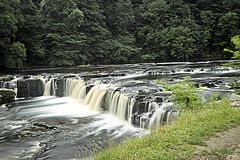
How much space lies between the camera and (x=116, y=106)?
55.5ft

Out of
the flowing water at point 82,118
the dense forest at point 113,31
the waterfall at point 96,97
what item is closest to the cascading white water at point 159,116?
the flowing water at point 82,118

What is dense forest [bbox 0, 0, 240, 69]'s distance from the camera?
36594 mm

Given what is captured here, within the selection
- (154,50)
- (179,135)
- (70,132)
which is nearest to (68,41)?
(154,50)

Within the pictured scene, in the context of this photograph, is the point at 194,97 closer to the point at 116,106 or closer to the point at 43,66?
the point at 116,106

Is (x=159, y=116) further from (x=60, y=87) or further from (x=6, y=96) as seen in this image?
(x=60, y=87)

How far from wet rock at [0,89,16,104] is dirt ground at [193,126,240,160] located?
16210 millimetres

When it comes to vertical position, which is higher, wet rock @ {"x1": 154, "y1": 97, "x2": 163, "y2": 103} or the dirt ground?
the dirt ground

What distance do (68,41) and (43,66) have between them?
4.12 m

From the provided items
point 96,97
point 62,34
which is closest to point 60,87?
point 96,97

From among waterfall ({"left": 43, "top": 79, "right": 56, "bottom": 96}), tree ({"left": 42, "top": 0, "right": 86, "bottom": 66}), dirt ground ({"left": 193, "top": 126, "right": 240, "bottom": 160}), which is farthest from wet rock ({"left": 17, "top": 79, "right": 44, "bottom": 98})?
dirt ground ({"left": 193, "top": 126, "right": 240, "bottom": 160})

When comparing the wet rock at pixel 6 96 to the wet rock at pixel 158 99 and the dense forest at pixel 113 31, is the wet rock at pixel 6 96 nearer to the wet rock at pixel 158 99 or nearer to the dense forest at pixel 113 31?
the wet rock at pixel 158 99

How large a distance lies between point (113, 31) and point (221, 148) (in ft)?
140

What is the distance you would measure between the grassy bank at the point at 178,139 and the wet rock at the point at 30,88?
16696mm

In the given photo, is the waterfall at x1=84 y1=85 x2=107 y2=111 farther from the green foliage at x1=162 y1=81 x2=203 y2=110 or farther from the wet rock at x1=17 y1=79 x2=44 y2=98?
the green foliage at x1=162 y1=81 x2=203 y2=110
